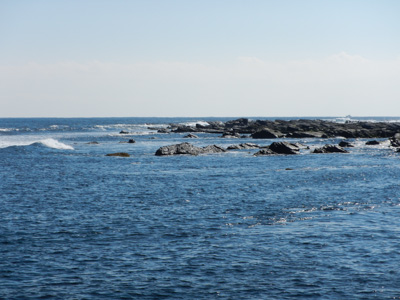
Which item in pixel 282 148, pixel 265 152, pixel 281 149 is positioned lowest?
pixel 265 152

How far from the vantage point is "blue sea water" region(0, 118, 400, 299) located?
570 inches

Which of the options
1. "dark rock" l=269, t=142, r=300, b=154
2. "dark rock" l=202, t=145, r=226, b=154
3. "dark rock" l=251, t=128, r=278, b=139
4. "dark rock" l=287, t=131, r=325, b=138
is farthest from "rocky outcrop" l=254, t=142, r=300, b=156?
"dark rock" l=287, t=131, r=325, b=138

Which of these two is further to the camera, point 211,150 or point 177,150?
point 211,150

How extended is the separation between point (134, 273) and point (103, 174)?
27379 mm

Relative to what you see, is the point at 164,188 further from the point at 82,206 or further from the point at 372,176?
the point at 372,176

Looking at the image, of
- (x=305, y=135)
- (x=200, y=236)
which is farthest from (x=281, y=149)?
(x=305, y=135)

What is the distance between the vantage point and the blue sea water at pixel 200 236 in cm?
1447

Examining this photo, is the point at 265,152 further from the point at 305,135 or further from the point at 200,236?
the point at 305,135

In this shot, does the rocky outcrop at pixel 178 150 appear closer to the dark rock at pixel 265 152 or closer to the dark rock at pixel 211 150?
the dark rock at pixel 211 150

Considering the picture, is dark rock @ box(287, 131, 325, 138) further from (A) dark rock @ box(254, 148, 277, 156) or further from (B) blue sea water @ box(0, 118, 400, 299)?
(B) blue sea water @ box(0, 118, 400, 299)

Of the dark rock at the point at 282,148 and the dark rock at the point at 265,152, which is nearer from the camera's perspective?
the dark rock at the point at 265,152

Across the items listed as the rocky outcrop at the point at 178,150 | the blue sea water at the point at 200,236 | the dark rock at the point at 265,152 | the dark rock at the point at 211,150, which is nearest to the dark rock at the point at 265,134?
the dark rock at the point at 211,150

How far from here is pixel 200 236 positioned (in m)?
20.0

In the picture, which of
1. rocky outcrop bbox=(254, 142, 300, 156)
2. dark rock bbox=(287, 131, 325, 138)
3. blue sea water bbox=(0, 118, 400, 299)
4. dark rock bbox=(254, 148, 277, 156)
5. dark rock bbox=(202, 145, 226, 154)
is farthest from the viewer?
dark rock bbox=(287, 131, 325, 138)
